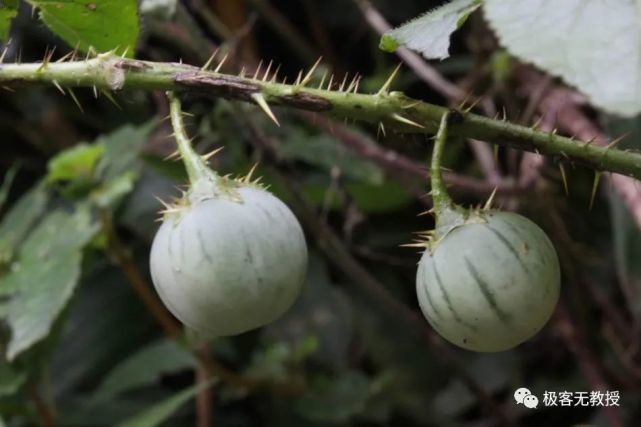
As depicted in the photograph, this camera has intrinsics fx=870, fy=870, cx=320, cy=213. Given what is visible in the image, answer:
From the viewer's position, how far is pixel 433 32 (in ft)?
2.27

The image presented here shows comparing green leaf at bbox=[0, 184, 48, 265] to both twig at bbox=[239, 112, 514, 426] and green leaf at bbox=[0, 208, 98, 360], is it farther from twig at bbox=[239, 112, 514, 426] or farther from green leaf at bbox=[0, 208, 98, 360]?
twig at bbox=[239, 112, 514, 426]

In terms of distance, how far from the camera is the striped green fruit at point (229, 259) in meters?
0.68

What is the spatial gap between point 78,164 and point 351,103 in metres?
0.80

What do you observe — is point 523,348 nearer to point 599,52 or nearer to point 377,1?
point 377,1

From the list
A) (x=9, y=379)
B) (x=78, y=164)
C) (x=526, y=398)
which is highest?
(x=78, y=164)

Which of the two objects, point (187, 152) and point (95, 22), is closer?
point (187, 152)

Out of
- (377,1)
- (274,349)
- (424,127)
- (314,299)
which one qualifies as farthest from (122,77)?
(377,1)

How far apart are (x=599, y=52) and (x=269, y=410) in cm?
134

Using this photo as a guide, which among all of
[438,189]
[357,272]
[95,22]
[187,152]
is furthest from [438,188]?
[357,272]

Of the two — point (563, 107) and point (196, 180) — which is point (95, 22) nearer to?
point (196, 180)

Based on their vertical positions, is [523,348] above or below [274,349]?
below

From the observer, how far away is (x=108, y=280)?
1.84 m

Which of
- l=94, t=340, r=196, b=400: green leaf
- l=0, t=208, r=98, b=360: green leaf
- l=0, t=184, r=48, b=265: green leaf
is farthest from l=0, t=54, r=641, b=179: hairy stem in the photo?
l=94, t=340, r=196, b=400: green leaf

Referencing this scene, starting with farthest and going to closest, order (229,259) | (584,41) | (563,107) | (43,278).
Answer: (563,107) → (43,278) → (229,259) → (584,41)
